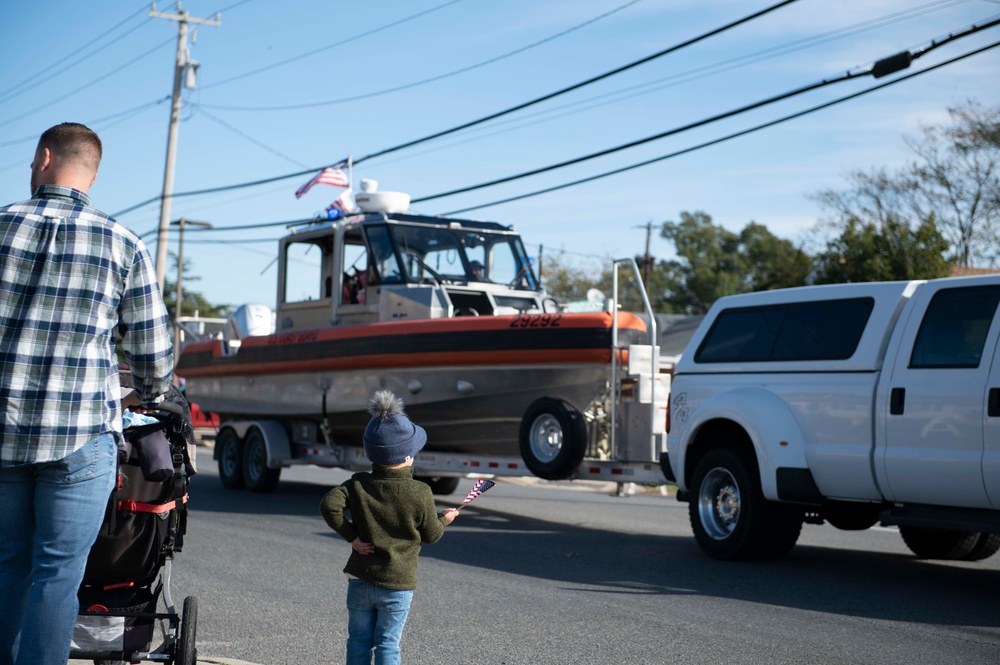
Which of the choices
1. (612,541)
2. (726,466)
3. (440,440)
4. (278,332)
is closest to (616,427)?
(612,541)

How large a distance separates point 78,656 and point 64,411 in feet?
4.81

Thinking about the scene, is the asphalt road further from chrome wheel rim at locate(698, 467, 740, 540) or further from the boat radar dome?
the boat radar dome

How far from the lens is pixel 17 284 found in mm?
3578

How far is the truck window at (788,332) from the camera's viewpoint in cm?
859

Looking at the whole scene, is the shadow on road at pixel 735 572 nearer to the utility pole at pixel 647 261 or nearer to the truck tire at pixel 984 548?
the truck tire at pixel 984 548

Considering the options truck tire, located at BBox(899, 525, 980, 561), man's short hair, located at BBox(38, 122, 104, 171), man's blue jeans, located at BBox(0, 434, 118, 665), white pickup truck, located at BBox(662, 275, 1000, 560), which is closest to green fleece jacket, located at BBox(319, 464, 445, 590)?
man's blue jeans, located at BBox(0, 434, 118, 665)

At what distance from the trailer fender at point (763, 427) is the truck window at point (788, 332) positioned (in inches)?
13.9

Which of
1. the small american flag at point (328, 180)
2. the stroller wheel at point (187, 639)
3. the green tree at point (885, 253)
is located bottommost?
the stroller wheel at point (187, 639)

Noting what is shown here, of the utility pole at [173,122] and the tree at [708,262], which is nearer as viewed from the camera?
the utility pole at [173,122]

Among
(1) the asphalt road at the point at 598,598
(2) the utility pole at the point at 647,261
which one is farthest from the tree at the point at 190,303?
(1) the asphalt road at the point at 598,598

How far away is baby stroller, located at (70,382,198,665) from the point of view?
453cm

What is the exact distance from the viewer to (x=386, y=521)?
4273mm

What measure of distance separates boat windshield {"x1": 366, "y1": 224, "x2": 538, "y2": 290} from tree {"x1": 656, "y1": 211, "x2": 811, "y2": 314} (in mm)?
43318

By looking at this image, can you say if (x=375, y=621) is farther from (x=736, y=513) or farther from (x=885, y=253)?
(x=885, y=253)
